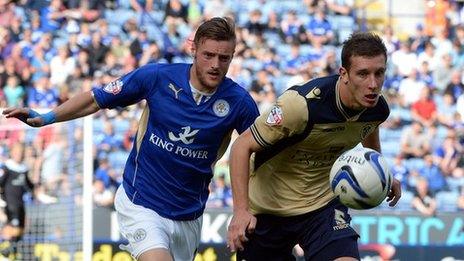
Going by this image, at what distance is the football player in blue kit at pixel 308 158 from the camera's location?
6383 mm

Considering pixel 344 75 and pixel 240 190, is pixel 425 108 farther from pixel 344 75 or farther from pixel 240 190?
pixel 240 190

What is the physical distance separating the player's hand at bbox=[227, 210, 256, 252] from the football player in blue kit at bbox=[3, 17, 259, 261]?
33.1 inches

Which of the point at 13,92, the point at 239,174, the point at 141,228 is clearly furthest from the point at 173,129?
the point at 13,92

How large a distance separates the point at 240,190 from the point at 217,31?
1138 millimetres

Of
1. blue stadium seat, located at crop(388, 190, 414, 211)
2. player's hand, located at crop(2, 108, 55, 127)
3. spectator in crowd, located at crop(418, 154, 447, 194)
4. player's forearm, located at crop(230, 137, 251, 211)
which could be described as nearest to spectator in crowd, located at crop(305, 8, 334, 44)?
spectator in crowd, located at crop(418, 154, 447, 194)

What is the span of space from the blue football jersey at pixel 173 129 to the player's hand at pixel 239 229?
903 mm

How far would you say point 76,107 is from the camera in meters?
7.11

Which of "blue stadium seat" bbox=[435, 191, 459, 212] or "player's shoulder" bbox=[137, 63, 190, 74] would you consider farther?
"blue stadium seat" bbox=[435, 191, 459, 212]

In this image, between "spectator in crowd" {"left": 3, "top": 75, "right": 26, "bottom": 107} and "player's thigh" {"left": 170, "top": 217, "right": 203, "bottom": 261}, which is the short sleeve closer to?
"player's thigh" {"left": 170, "top": 217, "right": 203, "bottom": 261}

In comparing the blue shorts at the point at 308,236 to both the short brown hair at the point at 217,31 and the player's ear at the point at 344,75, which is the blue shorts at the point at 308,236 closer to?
the player's ear at the point at 344,75

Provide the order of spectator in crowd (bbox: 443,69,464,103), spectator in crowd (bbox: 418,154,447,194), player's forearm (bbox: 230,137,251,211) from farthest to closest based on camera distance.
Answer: spectator in crowd (bbox: 443,69,464,103)
spectator in crowd (bbox: 418,154,447,194)
player's forearm (bbox: 230,137,251,211)

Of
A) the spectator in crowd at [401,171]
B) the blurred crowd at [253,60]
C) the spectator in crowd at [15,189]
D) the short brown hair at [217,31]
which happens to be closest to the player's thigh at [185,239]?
the short brown hair at [217,31]

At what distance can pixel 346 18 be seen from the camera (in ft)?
74.5

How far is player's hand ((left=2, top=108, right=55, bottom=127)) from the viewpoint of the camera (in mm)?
6867
